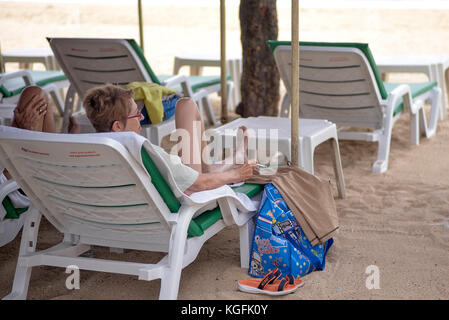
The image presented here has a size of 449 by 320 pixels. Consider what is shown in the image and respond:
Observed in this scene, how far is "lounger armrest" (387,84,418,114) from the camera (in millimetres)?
4578

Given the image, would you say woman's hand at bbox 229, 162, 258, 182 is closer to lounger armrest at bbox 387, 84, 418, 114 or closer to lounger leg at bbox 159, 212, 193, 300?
lounger leg at bbox 159, 212, 193, 300

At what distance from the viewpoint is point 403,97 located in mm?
5094

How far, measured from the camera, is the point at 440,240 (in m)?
3.31

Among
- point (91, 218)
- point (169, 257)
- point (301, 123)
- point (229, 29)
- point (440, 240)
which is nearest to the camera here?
point (169, 257)

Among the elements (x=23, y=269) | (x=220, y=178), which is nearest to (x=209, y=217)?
(x=220, y=178)

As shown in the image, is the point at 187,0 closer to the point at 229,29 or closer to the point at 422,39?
the point at 229,29

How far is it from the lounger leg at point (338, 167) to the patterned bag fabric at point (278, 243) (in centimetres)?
115

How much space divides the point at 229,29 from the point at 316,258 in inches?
437

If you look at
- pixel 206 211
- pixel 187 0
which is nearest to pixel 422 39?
pixel 187 0

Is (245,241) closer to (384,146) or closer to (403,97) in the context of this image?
(384,146)

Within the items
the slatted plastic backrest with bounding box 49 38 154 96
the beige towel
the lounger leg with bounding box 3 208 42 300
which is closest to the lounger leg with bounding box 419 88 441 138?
the slatted plastic backrest with bounding box 49 38 154 96

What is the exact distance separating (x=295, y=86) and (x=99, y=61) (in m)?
2.14

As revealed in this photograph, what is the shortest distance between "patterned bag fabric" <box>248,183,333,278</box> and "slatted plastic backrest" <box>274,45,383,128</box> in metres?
1.75

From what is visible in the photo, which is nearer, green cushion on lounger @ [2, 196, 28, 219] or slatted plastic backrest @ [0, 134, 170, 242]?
slatted plastic backrest @ [0, 134, 170, 242]
